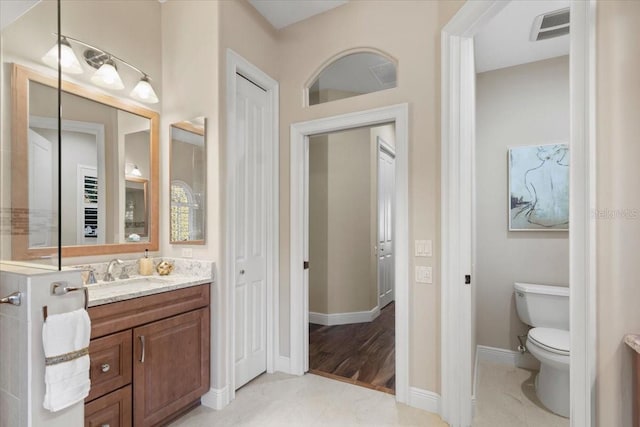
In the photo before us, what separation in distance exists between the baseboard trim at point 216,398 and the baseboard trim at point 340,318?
1.95 m

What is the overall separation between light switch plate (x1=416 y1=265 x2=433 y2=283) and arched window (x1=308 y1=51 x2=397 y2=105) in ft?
4.59

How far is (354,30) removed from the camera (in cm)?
243

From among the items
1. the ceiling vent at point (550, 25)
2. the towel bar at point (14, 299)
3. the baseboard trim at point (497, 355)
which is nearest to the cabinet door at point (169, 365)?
the towel bar at point (14, 299)

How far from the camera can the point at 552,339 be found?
2.18m

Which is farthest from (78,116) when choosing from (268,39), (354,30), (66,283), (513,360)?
(513,360)

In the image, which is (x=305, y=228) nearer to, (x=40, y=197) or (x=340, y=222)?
(x=340, y=222)

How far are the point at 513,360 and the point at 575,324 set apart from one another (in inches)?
85.8

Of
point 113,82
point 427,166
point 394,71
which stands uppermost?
point 394,71

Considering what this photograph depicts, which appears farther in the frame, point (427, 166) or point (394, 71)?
point (394, 71)

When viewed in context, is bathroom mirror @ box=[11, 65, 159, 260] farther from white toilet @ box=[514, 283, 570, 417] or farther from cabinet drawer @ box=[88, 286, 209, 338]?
white toilet @ box=[514, 283, 570, 417]

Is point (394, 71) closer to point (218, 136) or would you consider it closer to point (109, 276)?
point (218, 136)

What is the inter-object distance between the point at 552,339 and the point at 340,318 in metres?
2.34

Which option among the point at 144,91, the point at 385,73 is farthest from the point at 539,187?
the point at 144,91

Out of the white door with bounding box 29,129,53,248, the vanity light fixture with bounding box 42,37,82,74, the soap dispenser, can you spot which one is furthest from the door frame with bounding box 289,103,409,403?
the white door with bounding box 29,129,53,248
